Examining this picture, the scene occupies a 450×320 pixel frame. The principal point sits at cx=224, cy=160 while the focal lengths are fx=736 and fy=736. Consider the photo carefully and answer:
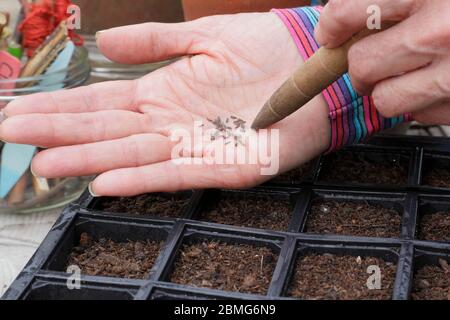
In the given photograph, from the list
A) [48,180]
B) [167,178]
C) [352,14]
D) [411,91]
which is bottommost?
[48,180]

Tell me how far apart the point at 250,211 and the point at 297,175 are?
13 centimetres

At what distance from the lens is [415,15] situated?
89cm

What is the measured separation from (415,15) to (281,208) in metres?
0.37

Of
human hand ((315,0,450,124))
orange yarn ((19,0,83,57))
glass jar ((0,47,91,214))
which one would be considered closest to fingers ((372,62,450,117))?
human hand ((315,0,450,124))

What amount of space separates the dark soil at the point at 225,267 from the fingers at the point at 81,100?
0.98 ft

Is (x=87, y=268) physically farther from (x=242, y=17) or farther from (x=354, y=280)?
(x=242, y=17)

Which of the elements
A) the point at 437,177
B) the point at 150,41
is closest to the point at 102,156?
the point at 150,41

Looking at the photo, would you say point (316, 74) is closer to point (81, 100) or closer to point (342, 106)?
point (342, 106)

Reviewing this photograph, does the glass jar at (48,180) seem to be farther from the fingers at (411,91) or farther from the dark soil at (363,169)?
the fingers at (411,91)

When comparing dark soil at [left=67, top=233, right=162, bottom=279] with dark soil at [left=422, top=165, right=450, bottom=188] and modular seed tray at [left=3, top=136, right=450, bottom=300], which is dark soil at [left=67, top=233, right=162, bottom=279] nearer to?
modular seed tray at [left=3, top=136, right=450, bottom=300]

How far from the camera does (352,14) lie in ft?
2.90

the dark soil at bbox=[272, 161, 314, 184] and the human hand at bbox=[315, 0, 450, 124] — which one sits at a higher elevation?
the human hand at bbox=[315, 0, 450, 124]

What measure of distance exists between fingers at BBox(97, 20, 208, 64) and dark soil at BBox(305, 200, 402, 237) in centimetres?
34

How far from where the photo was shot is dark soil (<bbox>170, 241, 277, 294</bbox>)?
95cm
